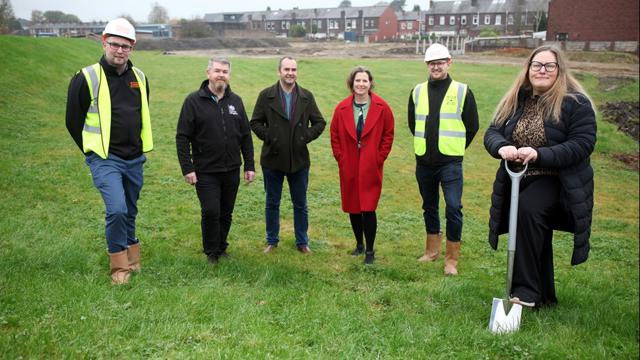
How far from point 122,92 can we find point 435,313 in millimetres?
3638

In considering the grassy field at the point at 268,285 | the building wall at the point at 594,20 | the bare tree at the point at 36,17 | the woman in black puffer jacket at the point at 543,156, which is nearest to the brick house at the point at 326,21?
the bare tree at the point at 36,17

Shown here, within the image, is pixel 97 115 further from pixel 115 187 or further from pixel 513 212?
pixel 513 212

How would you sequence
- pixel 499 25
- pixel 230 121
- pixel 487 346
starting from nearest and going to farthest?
1. pixel 487 346
2. pixel 230 121
3. pixel 499 25

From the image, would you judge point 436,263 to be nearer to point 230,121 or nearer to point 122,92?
point 230,121

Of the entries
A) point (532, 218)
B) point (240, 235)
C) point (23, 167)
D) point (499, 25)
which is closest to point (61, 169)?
point (23, 167)

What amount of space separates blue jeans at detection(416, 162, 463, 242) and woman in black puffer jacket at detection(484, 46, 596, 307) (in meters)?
1.37

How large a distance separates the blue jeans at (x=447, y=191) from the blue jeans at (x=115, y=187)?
129 inches

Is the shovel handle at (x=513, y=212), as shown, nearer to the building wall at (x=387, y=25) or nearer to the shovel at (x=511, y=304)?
the shovel at (x=511, y=304)

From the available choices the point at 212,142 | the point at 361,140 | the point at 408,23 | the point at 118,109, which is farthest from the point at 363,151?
the point at 408,23

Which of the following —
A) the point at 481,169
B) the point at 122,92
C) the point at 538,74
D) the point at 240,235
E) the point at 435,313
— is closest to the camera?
the point at 538,74

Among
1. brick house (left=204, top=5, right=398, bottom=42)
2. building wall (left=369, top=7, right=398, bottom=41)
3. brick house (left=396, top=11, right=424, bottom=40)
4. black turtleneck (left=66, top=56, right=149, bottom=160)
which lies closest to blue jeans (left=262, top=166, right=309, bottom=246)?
black turtleneck (left=66, top=56, right=149, bottom=160)

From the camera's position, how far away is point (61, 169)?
10453 millimetres

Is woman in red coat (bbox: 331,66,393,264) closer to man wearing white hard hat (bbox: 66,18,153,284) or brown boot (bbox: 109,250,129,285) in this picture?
man wearing white hard hat (bbox: 66,18,153,284)

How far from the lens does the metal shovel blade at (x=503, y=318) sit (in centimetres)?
472
